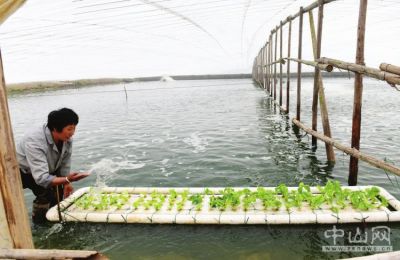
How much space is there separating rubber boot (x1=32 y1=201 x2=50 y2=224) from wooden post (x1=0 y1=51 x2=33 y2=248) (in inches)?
124

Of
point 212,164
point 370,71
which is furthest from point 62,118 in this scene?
point 212,164

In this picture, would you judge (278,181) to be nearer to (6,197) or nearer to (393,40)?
(6,197)

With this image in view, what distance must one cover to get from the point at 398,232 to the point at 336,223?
0.92 m

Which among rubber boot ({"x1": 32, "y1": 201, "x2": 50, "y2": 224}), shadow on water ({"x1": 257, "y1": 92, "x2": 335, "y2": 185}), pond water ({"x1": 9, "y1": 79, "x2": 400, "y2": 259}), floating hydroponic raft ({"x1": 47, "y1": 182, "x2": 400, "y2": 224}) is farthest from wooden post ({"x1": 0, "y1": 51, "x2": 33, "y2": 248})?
shadow on water ({"x1": 257, "y1": 92, "x2": 335, "y2": 185})

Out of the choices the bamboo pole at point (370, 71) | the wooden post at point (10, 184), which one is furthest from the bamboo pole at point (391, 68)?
the wooden post at point (10, 184)

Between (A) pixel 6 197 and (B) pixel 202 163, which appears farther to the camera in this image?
(B) pixel 202 163

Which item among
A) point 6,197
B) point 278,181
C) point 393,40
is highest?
point 393,40

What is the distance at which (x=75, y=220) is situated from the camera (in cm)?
564

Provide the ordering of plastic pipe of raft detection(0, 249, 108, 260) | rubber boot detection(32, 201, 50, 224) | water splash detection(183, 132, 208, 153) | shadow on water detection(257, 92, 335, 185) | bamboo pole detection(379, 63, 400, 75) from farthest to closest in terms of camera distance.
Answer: water splash detection(183, 132, 208, 153)
shadow on water detection(257, 92, 335, 185)
rubber boot detection(32, 201, 50, 224)
bamboo pole detection(379, 63, 400, 75)
plastic pipe of raft detection(0, 249, 108, 260)

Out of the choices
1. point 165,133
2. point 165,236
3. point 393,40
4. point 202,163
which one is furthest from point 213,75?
point 165,236

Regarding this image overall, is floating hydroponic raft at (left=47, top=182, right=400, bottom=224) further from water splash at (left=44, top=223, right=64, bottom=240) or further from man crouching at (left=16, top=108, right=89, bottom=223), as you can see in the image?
man crouching at (left=16, top=108, right=89, bottom=223)

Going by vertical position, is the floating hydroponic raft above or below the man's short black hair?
below

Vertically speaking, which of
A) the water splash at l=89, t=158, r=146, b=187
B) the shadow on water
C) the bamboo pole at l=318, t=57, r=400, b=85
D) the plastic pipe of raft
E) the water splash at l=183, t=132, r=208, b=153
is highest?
the bamboo pole at l=318, t=57, r=400, b=85

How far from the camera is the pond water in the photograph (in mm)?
4910
